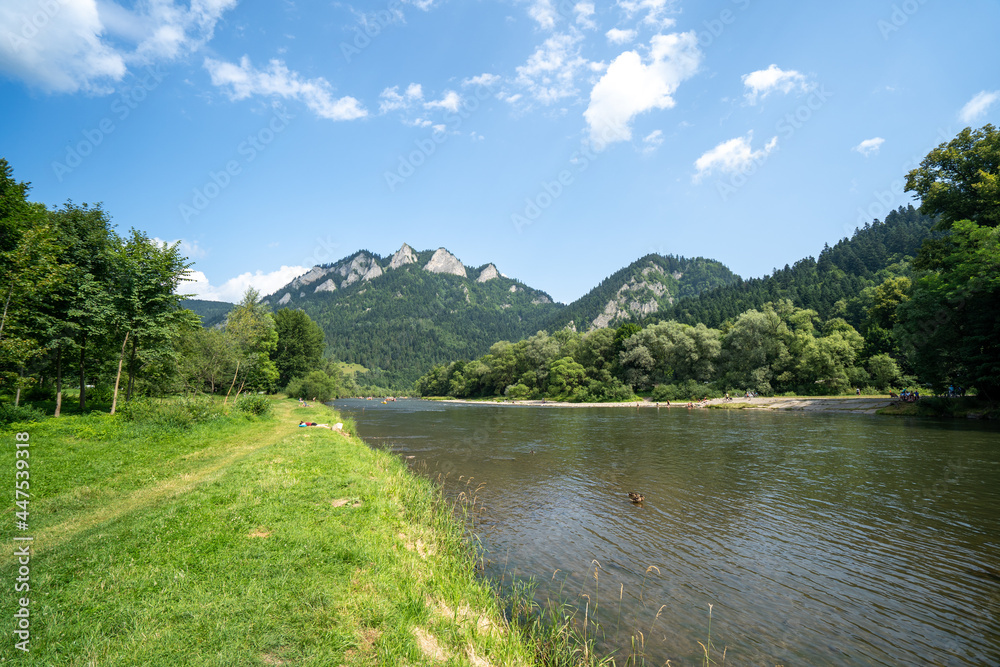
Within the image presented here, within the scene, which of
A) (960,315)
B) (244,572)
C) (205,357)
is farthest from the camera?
(205,357)

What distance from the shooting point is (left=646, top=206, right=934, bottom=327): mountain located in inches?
4422

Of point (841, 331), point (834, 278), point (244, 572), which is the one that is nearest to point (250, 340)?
point (244, 572)

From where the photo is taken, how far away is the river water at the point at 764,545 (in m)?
8.00

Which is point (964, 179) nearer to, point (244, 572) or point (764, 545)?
point (764, 545)

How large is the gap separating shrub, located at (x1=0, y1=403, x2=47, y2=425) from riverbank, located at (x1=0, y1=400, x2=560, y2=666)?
5238 millimetres

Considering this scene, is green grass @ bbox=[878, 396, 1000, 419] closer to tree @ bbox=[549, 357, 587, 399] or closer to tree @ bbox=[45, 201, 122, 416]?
tree @ bbox=[549, 357, 587, 399]

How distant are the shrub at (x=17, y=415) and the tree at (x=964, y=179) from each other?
224 ft

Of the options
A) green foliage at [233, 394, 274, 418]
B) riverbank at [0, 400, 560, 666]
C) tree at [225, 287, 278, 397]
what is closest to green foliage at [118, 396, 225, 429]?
riverbank at [0, 400, 560, 666]

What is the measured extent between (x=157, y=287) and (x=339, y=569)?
1062 inches

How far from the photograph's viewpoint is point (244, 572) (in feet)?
23.2

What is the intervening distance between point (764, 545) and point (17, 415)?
30.3m

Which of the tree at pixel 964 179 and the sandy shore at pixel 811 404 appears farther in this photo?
the sandy shore at pixel 811 404

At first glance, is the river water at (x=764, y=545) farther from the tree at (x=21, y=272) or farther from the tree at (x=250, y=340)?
the tree at (x=250, y=340)

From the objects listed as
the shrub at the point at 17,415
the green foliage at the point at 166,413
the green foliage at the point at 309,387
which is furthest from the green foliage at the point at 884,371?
the shrub at the point at 17,415
